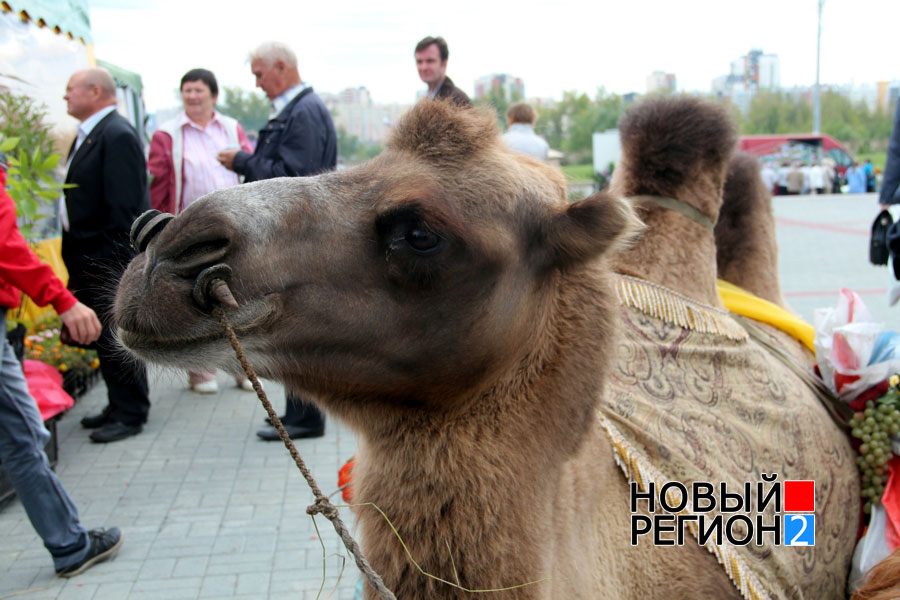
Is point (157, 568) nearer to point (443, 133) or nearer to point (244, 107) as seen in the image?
point (443, 133)

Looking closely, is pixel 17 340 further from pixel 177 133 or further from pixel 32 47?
pixel 32 47

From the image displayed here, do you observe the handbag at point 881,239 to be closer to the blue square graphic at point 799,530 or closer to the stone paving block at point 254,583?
the blue square graphic at point 799,530

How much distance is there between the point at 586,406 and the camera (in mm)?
2145

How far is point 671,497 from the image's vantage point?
244 cm

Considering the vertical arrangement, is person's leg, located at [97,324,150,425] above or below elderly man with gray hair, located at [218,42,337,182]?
below

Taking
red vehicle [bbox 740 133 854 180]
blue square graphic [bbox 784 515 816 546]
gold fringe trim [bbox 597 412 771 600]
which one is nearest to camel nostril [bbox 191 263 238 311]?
gold fringe trim [bbox 597 412 771 600]

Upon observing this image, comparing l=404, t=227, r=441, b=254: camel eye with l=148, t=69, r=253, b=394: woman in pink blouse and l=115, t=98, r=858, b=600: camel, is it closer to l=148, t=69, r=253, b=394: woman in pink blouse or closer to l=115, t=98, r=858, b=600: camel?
l=115, t=98, r=858, b=600: camel

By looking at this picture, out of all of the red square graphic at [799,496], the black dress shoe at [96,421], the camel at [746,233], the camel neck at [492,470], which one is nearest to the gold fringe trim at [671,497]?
the camel neck at [492,470]

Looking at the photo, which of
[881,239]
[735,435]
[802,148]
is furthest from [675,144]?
[802,148]

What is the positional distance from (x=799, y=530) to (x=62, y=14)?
863cm

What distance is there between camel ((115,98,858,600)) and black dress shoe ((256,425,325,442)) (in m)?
3.97

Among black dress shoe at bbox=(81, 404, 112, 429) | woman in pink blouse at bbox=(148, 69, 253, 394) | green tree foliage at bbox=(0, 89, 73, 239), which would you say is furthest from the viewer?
woman in pink blouse at bbox=(148, 69, 253, 394)

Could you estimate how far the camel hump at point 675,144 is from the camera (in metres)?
3.57

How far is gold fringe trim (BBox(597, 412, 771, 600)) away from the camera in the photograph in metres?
2.44
